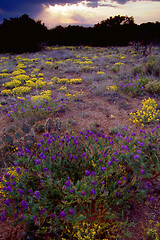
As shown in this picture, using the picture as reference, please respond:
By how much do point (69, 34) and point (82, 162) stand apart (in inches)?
1157

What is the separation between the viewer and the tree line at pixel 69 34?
2142 centimetres

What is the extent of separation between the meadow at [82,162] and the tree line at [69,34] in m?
11.8

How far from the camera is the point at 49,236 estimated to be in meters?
2.25

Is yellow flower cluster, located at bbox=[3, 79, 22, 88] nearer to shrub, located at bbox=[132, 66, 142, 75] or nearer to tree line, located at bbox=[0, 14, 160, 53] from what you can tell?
shrub, located at bbox=[132, 66, 142, 75]

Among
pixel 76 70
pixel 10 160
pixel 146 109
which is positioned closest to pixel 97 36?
pixel 76 70

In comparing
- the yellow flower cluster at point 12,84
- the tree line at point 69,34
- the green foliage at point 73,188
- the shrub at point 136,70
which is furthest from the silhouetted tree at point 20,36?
the green foliage at point 73,188

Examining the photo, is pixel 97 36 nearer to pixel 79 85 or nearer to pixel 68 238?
pixel 79 85

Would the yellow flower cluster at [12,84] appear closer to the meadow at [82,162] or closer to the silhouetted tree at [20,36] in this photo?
the meadow at [82,162]

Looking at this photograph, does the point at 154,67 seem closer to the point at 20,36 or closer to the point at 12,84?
the point at 12,84

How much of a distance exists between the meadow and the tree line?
11.8m

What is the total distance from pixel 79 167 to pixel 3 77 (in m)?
8.99

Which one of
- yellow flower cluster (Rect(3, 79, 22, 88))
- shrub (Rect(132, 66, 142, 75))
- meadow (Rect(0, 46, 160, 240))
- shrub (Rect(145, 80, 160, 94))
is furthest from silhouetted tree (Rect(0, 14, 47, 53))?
shrub (Rect(145, 80, 160, 94))

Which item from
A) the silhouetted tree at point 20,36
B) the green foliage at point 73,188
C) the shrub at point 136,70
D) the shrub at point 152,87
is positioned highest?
the silhouetted tree at point 20,36

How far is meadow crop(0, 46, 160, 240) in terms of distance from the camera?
221cm
